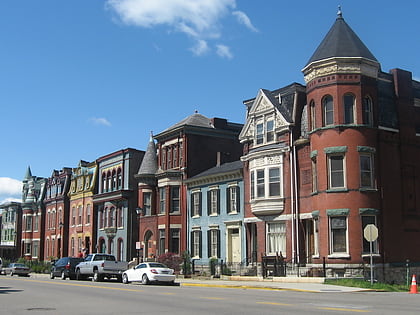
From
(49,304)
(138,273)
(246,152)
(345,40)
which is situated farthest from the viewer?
(246,152)

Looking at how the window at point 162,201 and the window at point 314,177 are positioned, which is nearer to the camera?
the window at point 314,177

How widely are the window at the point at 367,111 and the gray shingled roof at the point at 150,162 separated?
72.1ft

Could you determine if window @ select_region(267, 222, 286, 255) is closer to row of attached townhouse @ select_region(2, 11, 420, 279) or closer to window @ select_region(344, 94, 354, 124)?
row of attached townhouse @ select_region(2, 11, 420, 279)

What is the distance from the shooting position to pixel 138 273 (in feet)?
100

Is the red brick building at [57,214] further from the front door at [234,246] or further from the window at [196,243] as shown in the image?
the front door at [234,246]

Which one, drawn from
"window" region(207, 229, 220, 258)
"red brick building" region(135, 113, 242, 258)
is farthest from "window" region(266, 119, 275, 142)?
"red brick building" region(135, 113, 242, 258)

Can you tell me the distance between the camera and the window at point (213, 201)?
42922 mm

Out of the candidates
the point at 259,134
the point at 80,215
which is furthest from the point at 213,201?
the point at 80,215

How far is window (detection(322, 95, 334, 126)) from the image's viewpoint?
32.6 meters

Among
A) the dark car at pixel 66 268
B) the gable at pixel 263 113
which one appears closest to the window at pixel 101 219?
the dark car at pixel 66 268

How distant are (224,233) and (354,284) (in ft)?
50.8

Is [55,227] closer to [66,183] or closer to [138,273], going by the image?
[66,183]

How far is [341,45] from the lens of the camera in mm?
33125

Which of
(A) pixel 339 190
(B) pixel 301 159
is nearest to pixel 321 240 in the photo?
(A) pixel 339 190
